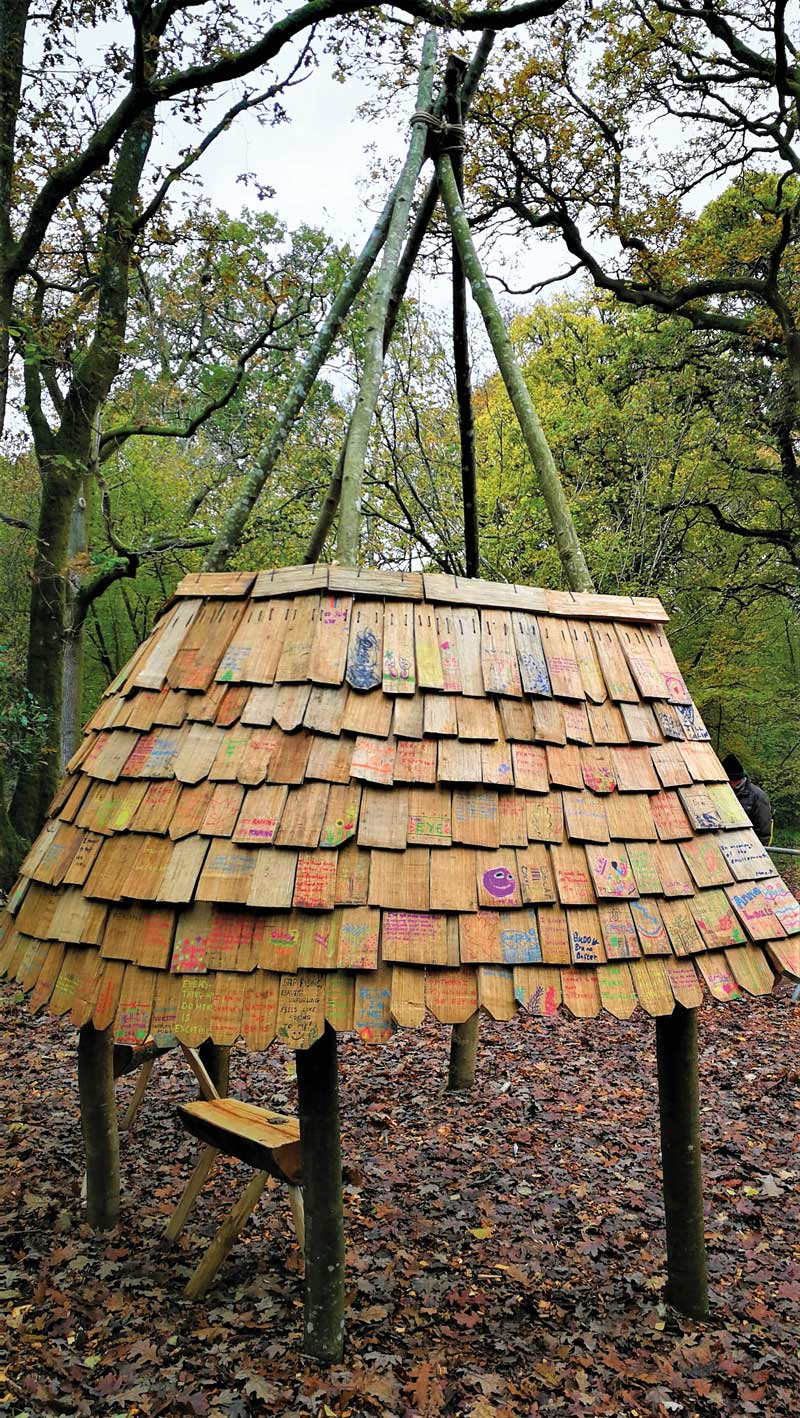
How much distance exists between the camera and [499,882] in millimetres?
2123

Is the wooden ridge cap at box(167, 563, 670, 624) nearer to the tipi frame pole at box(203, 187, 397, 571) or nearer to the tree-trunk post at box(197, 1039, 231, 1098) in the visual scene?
the tipi frame pole at box(203, 187, 397, 571)

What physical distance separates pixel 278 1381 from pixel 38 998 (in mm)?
1691

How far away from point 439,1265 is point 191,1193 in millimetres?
1139

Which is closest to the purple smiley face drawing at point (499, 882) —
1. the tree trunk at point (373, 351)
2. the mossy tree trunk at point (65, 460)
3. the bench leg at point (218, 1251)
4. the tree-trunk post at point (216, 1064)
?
the tree trunk at point (373, 351)

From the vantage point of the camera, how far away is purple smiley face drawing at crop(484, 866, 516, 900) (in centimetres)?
211

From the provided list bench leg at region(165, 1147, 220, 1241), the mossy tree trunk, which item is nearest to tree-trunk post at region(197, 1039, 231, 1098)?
bench leg at region(165, 1147, 220, 1241)

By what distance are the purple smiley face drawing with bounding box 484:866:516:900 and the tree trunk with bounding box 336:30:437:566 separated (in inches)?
42.9

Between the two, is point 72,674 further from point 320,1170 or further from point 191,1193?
point 320,1170

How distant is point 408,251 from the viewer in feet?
11.7

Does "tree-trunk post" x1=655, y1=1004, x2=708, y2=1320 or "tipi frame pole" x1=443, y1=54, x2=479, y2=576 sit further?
"tipi frame pole" x1=443, y1=54, x2=479, y2=576

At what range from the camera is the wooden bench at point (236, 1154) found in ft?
9.91

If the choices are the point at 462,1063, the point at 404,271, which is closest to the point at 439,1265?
the point at 462,1063

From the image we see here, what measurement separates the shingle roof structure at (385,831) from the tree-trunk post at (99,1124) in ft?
4.48

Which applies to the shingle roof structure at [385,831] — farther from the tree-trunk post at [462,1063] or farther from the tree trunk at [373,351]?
the tree-trunk post at [462,1063]
